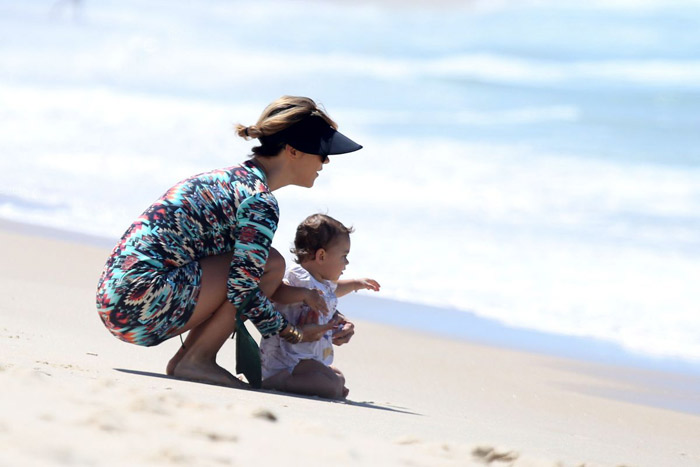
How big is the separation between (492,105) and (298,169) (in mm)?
15926

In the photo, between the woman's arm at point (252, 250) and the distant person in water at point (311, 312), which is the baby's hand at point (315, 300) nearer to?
the distant person in water at point (311, 312)

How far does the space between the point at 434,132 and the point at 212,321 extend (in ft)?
42.7

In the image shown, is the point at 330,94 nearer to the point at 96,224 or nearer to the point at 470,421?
the point at 96,224

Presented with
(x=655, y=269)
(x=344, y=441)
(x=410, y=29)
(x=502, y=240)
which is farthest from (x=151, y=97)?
(x=344, y=441)

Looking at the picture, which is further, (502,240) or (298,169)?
(502,240)

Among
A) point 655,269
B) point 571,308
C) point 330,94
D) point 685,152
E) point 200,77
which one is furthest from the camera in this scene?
point 200,77

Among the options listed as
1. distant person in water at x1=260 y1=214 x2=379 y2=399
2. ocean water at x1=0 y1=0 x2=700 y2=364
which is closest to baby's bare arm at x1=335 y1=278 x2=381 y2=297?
distant person in water at x1=260 y1=214 x2=379 y2=399

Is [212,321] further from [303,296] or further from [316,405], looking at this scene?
[316,405]

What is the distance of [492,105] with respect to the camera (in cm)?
1961

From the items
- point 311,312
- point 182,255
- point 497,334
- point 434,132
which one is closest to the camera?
point 182,255

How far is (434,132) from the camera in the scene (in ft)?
55.1

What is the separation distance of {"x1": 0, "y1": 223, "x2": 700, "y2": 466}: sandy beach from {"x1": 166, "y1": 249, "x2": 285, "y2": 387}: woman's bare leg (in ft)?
0.44

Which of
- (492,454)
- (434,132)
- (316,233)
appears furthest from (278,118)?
(434,132)

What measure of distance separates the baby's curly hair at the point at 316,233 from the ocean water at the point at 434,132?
3103 mm
